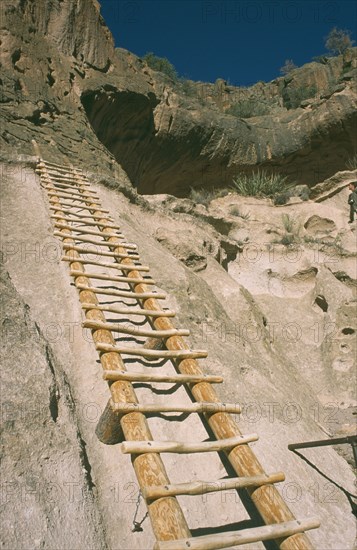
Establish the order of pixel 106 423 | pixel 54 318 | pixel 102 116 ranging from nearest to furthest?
pixel 106 423
pixel 54 318
pixel 102 116

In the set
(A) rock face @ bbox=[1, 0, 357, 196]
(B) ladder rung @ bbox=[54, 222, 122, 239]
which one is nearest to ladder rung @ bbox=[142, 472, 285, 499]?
(B) ladder rung @ bbox=[54, 222, 122, 239]

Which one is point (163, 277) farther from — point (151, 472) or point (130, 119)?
point (130, 119)

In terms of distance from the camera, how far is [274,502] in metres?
2.26

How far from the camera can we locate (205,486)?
2.22 metres

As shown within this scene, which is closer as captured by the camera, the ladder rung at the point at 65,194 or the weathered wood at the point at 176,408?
the weathered wood at the point at 176,408

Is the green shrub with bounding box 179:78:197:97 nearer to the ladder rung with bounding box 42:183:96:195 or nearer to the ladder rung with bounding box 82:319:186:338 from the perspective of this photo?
the ladder rung with bounding box 42:183:96:195

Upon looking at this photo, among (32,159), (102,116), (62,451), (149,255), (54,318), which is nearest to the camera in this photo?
(62,451)

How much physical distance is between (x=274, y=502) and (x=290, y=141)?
11340 mm

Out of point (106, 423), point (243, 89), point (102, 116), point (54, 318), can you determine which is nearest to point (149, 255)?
point (54, 318)

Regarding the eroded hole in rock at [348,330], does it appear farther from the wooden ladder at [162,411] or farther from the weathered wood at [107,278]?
the weathered wood at [107,278]

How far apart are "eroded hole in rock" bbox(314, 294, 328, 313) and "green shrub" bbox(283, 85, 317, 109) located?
13020 millimetres

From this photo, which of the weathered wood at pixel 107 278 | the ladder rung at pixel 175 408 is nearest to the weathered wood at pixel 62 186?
the weathered wood at pixel 107 278

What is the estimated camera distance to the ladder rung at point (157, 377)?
274 cm

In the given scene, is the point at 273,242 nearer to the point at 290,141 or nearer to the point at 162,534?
the point at 290,141
